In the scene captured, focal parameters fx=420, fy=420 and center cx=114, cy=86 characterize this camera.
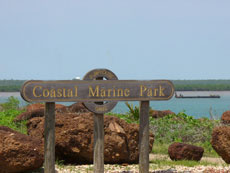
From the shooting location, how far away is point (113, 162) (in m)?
9.42

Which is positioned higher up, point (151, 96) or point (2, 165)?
point (151, 96)

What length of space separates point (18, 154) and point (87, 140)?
1.80 meters

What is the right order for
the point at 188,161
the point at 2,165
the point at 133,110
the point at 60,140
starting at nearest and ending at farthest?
the point at 2,165 < the point at 60,140 < the point at 188,161 < the point at 133,110

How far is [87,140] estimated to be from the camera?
9.19 m

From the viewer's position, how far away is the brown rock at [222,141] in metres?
9.59

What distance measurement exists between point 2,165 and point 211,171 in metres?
4.05

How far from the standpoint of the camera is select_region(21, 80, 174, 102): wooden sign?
724cm

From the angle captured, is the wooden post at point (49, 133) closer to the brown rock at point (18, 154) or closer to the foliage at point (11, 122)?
the brown rock at point (18, 154)

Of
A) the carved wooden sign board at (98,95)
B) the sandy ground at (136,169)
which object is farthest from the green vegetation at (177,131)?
the carved wooden sign board at (98,95)

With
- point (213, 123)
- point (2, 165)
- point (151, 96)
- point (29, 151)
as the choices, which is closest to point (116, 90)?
point (151, 96)

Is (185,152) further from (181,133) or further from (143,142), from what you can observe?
(181,133)

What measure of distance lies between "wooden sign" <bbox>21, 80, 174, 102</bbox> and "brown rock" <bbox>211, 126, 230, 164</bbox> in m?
2.33

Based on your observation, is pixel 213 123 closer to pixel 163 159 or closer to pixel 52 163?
pixel 163 159

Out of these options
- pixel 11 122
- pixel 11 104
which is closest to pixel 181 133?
pixel 11 122
